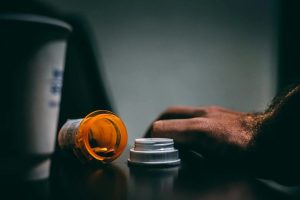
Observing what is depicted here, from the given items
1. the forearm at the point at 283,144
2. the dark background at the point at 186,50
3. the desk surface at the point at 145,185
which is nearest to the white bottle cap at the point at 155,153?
the desk surface at the point at 145,185

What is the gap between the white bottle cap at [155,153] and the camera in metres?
0.48

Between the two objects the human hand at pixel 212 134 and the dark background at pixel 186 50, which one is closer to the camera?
the human hand at pixel 212 134

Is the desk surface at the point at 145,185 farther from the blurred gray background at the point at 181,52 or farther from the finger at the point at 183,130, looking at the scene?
the blurred gray background at the point at 181,52

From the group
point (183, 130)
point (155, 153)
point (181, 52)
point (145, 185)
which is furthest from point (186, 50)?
point (145, 185)

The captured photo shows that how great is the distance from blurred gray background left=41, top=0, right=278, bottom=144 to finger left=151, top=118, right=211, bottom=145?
1.23 meters

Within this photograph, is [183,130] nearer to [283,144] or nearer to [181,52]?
[283,144]

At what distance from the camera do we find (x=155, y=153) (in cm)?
48

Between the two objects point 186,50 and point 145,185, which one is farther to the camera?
point 186,50

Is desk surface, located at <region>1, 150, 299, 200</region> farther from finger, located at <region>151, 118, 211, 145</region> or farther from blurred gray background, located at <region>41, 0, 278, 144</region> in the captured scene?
blurred gray background, located at <region>41, 0, 278, 144</region>

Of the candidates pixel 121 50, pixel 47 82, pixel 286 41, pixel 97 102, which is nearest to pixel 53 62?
pixel 47 82

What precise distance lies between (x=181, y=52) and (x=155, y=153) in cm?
154

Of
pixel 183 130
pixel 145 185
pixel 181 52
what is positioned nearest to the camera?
pixel 145 185

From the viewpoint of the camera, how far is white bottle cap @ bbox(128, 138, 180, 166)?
0.48 meters

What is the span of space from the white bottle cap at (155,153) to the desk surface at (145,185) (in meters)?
0.01
